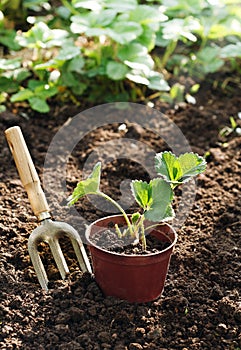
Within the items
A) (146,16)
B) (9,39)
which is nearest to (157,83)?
(146,16)

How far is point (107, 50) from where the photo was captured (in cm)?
296

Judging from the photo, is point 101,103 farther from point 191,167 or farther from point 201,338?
point 201,338

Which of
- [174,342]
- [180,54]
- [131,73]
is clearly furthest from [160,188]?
[180,54]

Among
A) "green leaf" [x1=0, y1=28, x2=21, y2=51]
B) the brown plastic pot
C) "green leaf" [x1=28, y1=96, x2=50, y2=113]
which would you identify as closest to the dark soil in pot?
the brown plastic pot

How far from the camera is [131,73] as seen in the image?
2.81 meters

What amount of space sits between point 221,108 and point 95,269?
145cm

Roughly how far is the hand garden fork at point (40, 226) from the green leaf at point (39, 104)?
2.51 feet

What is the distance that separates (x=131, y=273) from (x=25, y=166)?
0.47 meters

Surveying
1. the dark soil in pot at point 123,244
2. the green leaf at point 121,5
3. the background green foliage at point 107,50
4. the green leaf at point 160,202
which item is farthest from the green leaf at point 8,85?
the green leaf at point 160,202

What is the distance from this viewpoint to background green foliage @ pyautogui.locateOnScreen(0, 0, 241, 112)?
274 centimetres

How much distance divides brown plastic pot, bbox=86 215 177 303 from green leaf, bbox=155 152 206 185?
0.62ft

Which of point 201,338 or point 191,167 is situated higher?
point 191,167

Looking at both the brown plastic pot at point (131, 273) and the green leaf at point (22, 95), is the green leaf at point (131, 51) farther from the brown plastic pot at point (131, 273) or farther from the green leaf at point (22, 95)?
the brown plastic pot at point (131, 273)

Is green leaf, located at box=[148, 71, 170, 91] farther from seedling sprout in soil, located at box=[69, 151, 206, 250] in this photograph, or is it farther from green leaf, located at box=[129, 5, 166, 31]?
seedling sprout in soil, located at box=[69, 151, 206, 250]
